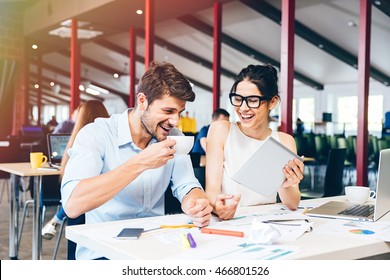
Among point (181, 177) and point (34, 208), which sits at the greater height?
point (181, 177)

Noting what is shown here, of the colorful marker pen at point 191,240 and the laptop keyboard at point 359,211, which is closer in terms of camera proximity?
the colorful marker pen at point 191,240

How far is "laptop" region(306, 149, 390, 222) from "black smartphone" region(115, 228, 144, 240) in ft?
2.05

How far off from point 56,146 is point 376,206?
102 inches

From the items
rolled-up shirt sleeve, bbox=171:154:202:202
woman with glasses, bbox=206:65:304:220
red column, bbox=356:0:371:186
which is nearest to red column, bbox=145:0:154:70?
red column, bbox=356:0:371:186

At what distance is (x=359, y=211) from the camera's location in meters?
1.63

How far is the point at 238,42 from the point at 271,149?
26.8ft

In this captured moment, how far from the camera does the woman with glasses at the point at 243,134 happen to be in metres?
1.90

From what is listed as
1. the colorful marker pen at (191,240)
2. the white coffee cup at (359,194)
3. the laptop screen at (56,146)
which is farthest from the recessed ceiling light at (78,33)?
the colorful marker pen at (191,240)

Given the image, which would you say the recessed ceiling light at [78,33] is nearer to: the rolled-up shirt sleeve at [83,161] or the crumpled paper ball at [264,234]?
the rolled-up shirt sleeve at [83,161]

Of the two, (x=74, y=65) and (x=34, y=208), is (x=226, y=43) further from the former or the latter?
(x=34, y=208)

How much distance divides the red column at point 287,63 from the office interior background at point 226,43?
3.25 ft

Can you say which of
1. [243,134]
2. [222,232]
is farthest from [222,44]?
[222,232]

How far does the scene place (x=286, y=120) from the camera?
3689 mm

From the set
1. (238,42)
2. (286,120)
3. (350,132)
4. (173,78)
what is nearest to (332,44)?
(238,42)
